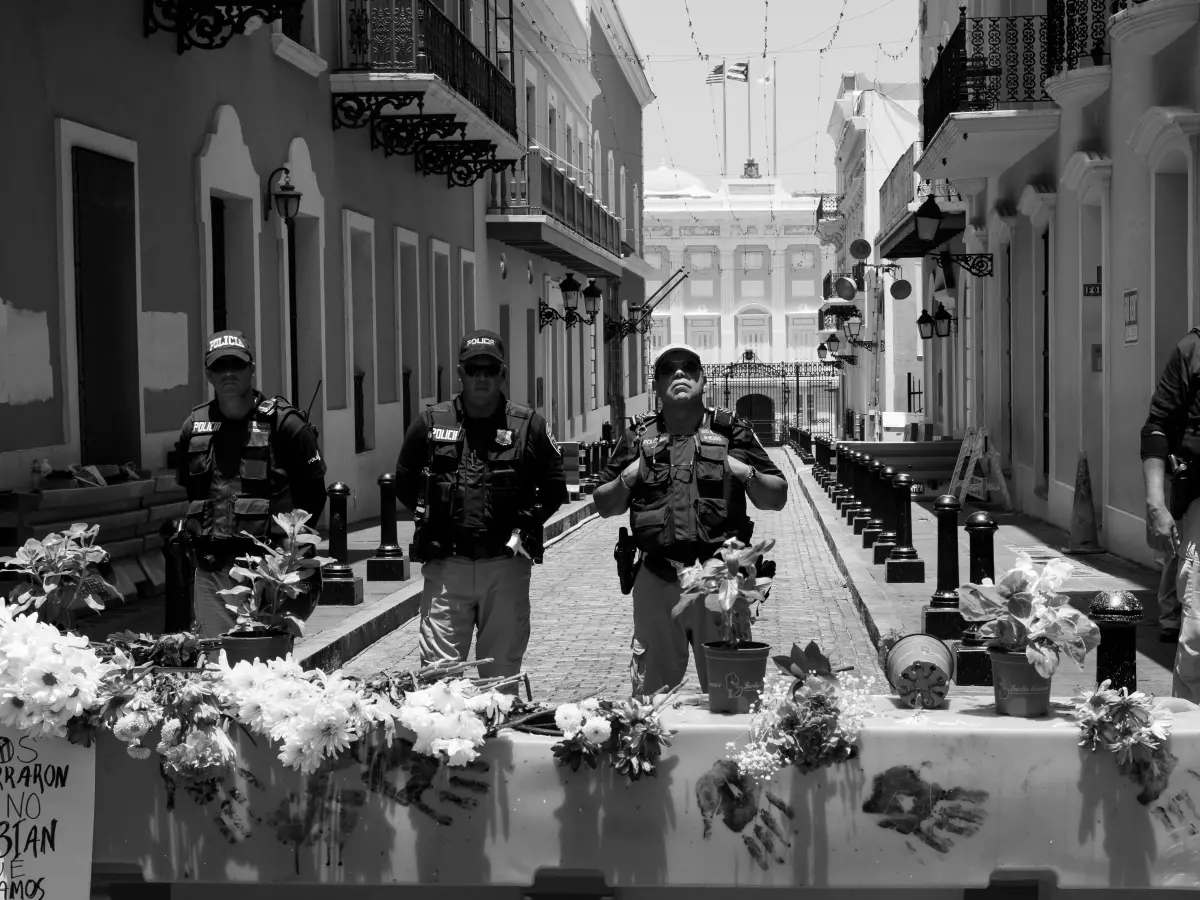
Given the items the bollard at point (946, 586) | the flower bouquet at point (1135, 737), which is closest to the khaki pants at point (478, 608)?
the flower bouquet at point (1135, 737)

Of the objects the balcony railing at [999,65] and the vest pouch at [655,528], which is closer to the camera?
the vest pouch at [655,528]

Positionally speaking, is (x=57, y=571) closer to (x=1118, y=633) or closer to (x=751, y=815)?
(x=751, y=815)

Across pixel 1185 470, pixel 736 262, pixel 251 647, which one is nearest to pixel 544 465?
pixel 251 647

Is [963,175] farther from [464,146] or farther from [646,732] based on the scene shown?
[646,732]

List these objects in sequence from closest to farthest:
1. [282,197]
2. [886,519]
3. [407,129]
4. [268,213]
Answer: [282,197] → [268,213] → [886,519] → [407,129]

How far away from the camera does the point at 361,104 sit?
55.1 ft

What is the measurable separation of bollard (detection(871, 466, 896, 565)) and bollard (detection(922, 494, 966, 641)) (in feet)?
12.3

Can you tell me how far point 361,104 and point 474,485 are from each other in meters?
11.5

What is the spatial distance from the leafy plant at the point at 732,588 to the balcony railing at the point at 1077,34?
10452 millimetres

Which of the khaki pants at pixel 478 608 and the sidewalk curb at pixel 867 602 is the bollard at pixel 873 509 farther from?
the khaki pants at pixel 478 608

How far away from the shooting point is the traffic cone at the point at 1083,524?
13.9 metres

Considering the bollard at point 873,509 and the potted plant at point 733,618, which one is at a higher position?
the potted plant at point 733,618

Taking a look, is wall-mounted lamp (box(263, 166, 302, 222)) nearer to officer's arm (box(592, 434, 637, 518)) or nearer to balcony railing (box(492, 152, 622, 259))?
officer's arm (box(592, 434, 637, 518))

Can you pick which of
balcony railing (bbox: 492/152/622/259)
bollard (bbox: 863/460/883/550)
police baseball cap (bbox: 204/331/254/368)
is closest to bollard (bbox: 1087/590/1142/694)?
police baseball cap (bbox: 204/331/254/368)
